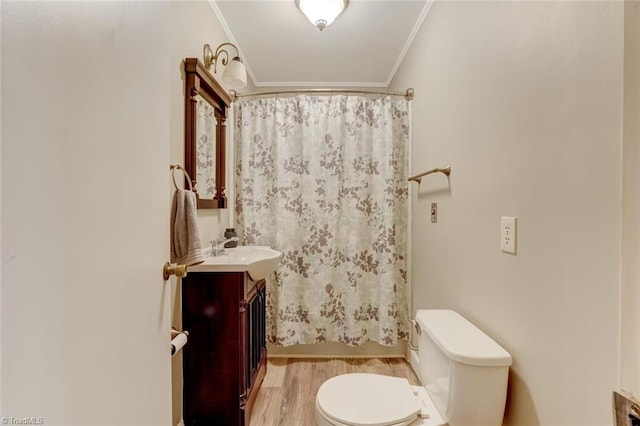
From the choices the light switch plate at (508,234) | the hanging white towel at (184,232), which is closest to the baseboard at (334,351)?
the hanging white towel at (184,232)

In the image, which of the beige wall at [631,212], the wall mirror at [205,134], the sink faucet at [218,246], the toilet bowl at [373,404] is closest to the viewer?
the beige wall at [631,212]

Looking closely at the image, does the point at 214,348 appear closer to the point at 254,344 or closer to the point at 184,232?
the point at 254,344

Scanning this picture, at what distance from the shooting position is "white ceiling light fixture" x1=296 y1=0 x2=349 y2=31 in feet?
5.84

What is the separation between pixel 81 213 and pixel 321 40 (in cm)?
223

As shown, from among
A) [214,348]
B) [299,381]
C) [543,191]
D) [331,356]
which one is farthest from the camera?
[331,356]

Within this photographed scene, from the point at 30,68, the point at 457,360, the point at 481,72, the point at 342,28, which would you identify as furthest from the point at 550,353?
the point at 342,28

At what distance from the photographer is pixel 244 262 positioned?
1605 millimetres

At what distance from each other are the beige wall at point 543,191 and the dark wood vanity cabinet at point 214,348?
1057 mm

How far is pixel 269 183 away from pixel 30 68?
1893 mm

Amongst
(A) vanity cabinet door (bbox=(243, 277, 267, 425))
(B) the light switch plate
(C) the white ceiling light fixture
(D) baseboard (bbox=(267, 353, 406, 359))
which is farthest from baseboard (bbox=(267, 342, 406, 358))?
(C) the white ceiling light fixture

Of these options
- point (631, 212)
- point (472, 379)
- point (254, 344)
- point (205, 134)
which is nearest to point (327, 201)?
point (205, 134)

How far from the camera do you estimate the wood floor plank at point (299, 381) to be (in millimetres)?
1796

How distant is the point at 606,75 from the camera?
68 centimetres

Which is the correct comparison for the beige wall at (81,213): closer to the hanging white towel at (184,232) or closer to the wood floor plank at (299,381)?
the hanging white towel at (184,232)
